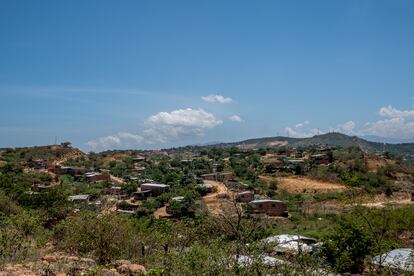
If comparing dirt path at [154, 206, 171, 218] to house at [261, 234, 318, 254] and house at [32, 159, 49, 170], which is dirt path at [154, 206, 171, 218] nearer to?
house at [261, 234, 318, 254]

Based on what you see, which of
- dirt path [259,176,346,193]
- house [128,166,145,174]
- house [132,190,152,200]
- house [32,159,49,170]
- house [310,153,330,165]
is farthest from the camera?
house [310,153,330,165]

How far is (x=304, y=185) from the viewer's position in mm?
64188

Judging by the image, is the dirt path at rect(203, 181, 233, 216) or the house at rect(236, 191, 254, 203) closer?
the dirt path at rect(203, 181, 233, 216)

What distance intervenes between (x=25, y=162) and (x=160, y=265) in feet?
228

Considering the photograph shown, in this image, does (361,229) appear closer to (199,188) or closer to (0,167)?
(199,188)

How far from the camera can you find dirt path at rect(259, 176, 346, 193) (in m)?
61.1

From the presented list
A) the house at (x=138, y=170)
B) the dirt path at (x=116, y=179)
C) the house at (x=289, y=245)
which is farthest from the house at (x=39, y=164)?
the house at (x=289, y=245)

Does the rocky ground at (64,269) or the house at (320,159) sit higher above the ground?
the house at (320,159)

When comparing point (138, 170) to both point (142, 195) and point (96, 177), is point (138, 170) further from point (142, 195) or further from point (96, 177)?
point (142, 195)

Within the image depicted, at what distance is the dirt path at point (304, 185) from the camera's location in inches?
2406

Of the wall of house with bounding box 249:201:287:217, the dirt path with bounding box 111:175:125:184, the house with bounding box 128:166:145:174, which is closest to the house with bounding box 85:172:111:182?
the dirt path with bounding box 111:175:125:184

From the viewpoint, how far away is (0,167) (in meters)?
64.2

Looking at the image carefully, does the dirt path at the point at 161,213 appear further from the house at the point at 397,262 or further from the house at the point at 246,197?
the house at the point at 397,262

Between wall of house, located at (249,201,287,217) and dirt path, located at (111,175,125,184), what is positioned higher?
dirt path, located at (111,175,125,184)
